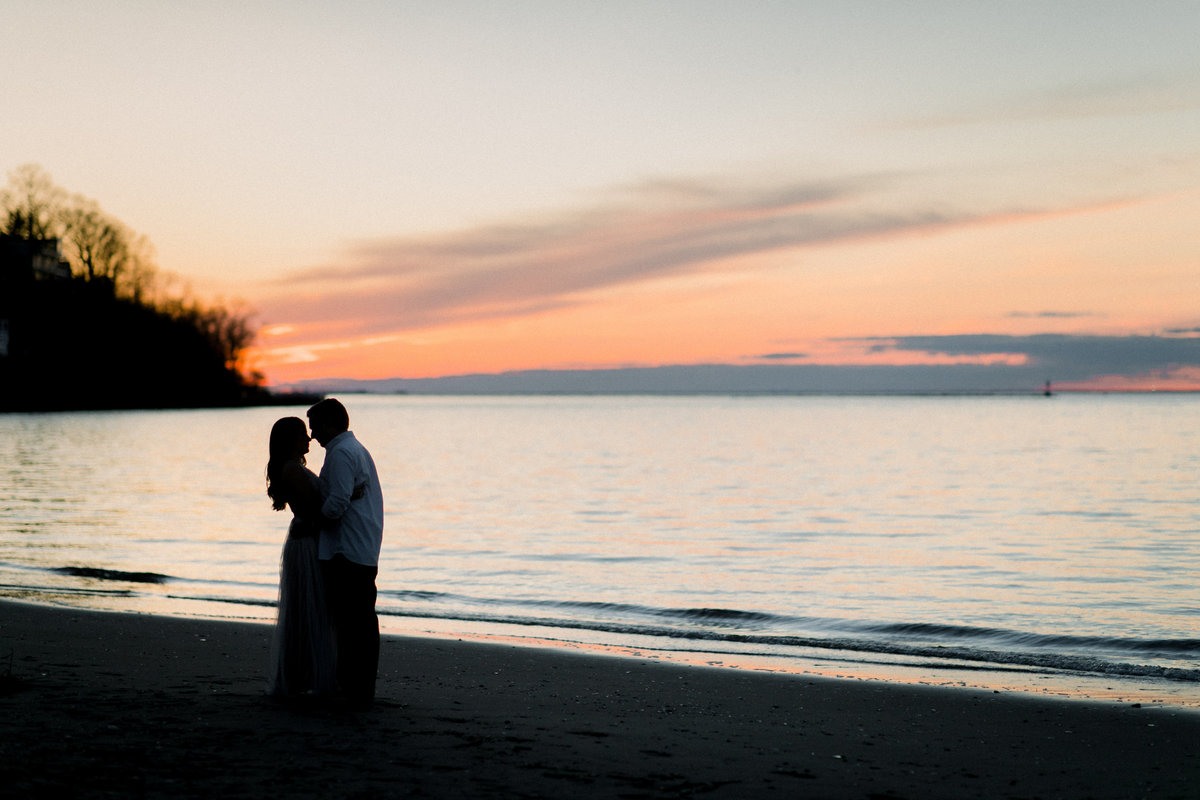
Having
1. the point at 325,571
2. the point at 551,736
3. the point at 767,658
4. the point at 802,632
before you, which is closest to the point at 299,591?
the point at 325,571

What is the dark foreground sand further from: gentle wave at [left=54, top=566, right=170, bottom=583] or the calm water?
gentle wave at [left=54, top=566, right=170, bottom=583]

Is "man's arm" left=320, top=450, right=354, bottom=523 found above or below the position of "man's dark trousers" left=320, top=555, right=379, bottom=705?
above

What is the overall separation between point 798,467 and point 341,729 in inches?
1617

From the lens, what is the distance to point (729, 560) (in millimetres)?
19391

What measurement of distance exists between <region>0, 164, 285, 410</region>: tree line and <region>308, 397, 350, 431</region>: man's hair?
84.4 m

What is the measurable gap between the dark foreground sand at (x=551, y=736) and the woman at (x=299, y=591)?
0.31 m

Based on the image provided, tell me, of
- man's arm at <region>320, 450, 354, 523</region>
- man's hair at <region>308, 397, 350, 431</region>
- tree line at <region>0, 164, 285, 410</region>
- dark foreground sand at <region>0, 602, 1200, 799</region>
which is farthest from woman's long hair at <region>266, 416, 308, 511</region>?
tree line at <region>0, 164, 285, 410</region>

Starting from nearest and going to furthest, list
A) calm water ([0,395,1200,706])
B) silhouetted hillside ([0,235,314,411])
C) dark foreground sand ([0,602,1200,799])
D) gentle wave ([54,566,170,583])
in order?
dark foreground sand ([0,602,1200,799]) < calm water ([0,395,1200,706]) < gentle wave ([54,566,170,583]) < silhouetted hillside ([0,235,314,411])

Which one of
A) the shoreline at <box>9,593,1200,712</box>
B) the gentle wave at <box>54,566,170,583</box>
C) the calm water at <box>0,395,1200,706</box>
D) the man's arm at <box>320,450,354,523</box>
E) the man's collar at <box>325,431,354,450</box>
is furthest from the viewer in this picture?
the gentle wave at <box>54,566,170,583</box>

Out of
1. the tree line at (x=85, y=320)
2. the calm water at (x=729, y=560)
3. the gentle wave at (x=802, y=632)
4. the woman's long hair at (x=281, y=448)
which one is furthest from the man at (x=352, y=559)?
the tree line at (x=85, y=320)

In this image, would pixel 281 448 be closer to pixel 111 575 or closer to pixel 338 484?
pixel 338 484

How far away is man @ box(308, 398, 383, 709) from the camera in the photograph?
7.02 metres

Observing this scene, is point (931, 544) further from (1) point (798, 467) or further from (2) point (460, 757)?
(1) point (798, 467)

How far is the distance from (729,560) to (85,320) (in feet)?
282
